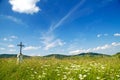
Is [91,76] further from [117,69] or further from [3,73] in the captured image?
[3,73]

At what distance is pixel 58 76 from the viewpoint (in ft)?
37.4

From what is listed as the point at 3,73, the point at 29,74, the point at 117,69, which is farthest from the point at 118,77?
the point at 3,73

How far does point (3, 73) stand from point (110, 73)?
619 centimetres

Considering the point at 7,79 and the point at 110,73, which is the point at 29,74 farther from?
the point at 110,73

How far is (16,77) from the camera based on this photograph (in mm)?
12477

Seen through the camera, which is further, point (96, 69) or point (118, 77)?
point (96, 69)

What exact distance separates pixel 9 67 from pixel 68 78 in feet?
19.5

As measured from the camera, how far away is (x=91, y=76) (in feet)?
34.2

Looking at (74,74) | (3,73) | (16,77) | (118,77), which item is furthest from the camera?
(3,73)

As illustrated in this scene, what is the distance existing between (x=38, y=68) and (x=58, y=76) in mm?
2613

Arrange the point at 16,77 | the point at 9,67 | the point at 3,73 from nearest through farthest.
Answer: the point at 16,77, the point at 3,73, the point at 9,67

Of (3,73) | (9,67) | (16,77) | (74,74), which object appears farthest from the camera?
(9,67)

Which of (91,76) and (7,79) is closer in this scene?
(91,76)

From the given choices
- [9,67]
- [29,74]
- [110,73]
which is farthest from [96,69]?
[9,67]
